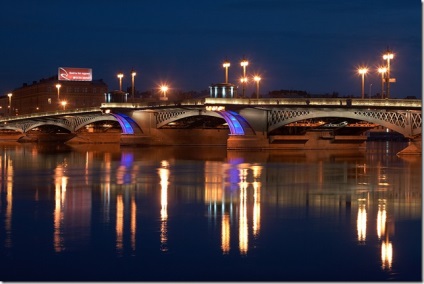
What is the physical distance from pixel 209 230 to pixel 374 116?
58.7 meters

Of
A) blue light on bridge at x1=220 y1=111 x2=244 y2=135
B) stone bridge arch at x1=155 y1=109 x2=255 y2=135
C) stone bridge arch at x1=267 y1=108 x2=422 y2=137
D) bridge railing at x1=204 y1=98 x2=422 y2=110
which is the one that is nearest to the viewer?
bridge railing at x1=204 y1=98 x2=422 y2=110

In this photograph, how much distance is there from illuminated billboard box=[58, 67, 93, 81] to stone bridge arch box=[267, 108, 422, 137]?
75907 millimetres

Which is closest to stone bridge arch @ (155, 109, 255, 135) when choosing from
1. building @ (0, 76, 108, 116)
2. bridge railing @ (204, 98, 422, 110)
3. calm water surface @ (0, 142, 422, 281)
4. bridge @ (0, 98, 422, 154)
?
bridge @ (0, 98, 422, 154)

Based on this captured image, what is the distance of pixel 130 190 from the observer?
30953 millimetres

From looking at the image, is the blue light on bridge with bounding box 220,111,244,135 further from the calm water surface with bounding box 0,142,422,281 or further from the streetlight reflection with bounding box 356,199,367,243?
the streetlight reflection with bounding box 356,199,367,243

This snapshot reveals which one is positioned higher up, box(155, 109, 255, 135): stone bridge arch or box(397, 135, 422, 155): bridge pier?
box(155, 109, 255, 135): stone bridge arch

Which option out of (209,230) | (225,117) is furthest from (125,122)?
(209,230)

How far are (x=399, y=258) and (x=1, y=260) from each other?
8109mm

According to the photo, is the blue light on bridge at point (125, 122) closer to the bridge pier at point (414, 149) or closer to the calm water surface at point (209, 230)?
the bridge pier at point (414, 149)

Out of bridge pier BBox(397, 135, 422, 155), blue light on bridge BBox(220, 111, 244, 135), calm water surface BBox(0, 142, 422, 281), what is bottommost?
calm water surface BBox(0, 142, 422, 281)

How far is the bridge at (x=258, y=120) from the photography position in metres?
75.6

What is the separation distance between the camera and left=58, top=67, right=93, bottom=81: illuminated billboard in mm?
152125

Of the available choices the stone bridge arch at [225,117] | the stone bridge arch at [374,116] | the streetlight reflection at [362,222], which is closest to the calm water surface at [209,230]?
the streetlight reflection at [362,222]

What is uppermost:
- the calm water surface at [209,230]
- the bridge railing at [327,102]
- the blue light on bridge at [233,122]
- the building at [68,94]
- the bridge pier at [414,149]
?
the building at [68,94]
